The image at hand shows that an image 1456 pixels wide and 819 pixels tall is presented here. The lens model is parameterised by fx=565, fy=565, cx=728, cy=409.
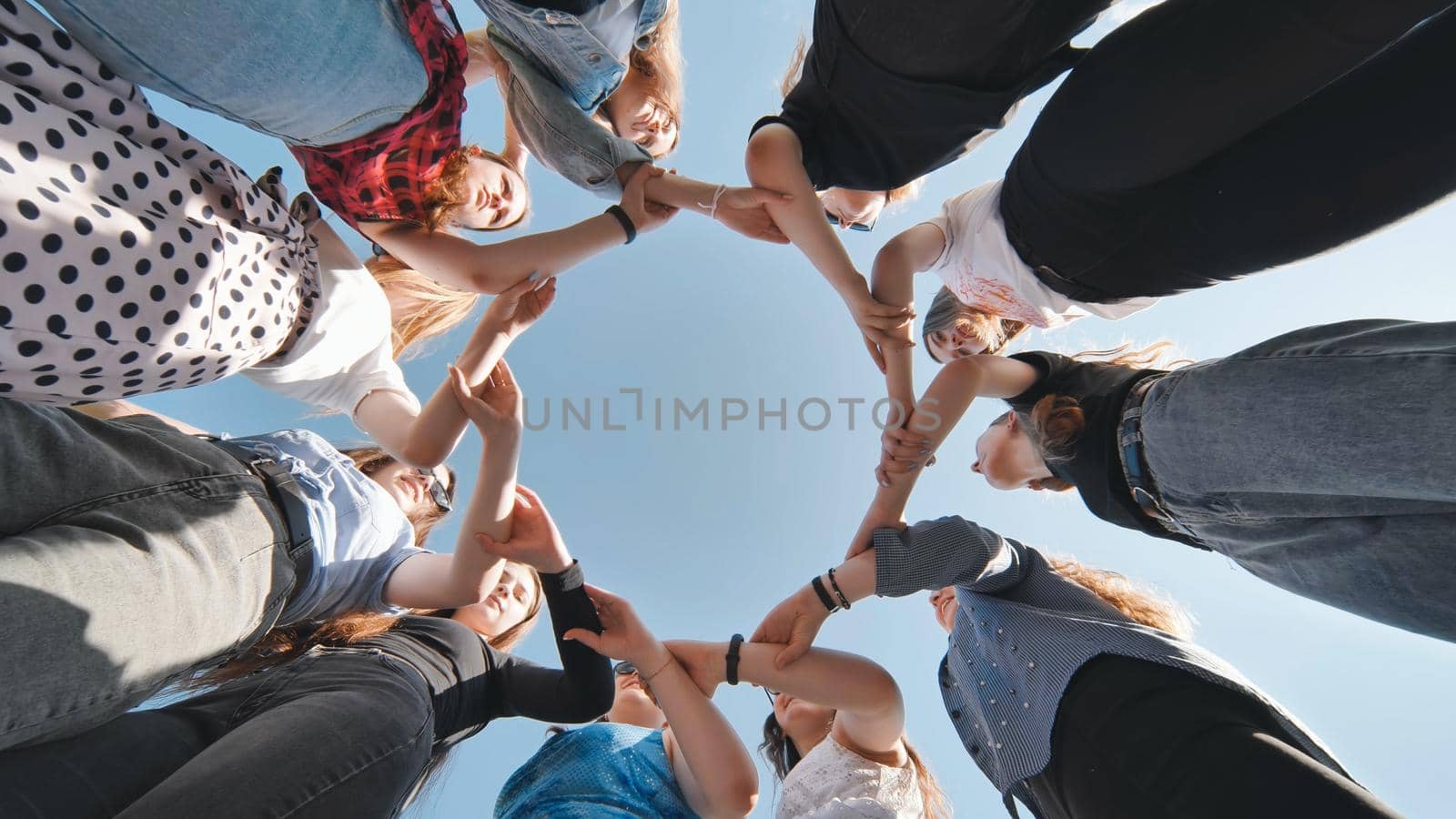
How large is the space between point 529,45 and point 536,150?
34cm

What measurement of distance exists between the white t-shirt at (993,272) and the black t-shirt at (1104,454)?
0.25 metres

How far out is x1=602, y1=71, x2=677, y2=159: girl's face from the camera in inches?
101

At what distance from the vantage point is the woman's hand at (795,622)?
2.15m

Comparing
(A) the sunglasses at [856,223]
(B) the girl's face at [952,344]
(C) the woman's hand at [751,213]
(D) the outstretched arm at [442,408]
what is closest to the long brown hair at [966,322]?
(B) the girl's face at [952,344]

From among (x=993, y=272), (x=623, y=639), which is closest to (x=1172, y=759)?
(x=993, y=272)

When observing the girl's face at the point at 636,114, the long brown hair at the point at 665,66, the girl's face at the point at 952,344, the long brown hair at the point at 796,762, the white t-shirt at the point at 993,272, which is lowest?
the long brown hair at the point at 796,762

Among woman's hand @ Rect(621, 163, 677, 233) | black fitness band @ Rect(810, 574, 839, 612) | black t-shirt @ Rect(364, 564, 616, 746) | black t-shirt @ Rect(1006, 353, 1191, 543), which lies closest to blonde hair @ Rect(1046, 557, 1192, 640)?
black t-shirt @ Rect(1006, 353, 1191, 543)

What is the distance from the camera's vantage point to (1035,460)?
7.71 feet

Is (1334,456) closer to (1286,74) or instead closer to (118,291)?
(1286,74)

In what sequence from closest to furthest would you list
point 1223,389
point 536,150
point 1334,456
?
point 1334,456
point 1223,389
point 536,150

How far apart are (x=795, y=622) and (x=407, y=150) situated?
204 cm

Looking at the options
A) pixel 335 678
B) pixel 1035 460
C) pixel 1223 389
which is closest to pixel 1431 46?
pixel 1223 389

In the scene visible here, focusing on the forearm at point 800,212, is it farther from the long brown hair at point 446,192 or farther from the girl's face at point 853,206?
the long brown hair at point 446,192

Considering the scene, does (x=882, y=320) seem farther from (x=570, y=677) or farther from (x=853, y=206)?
(x=570, y=677)
